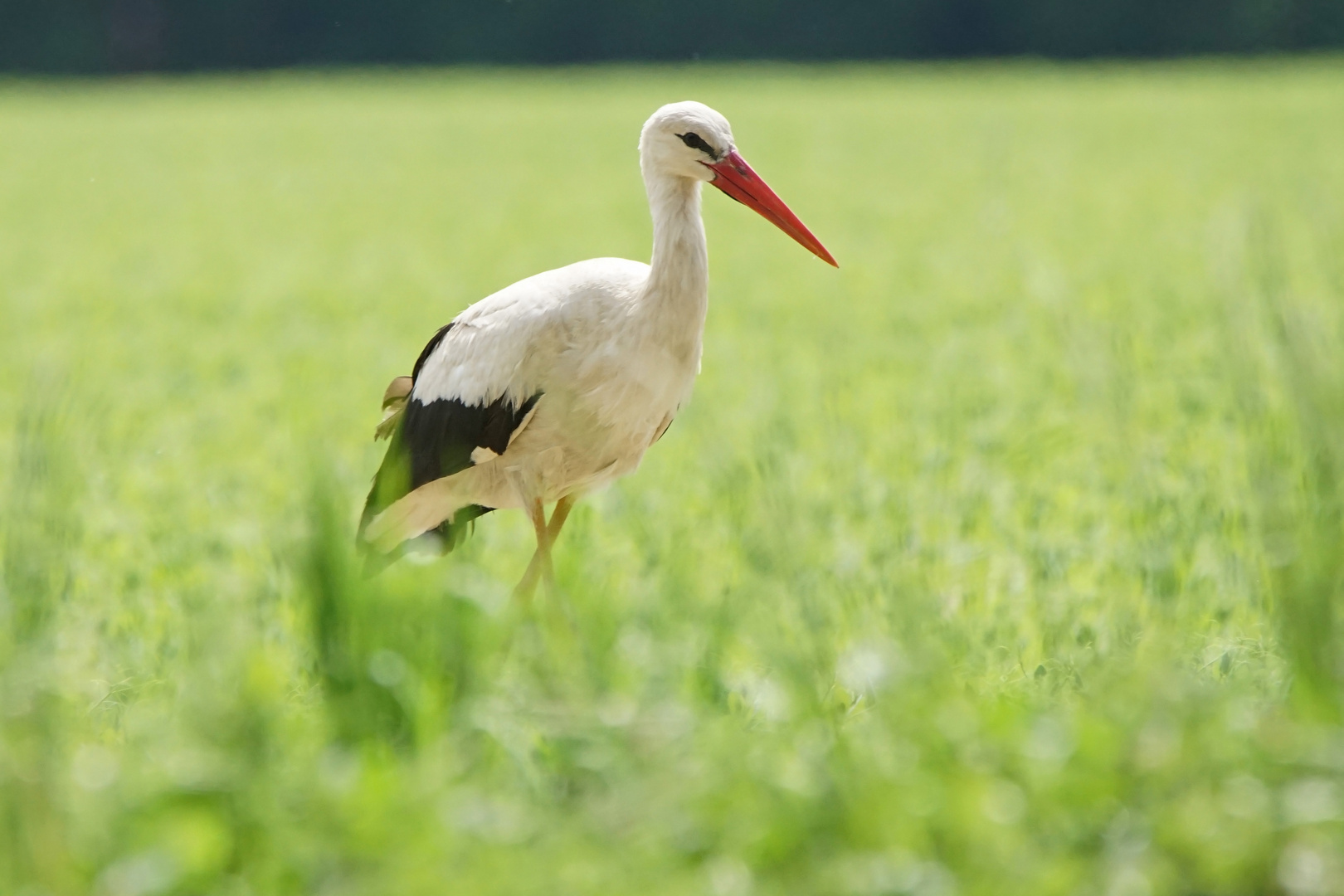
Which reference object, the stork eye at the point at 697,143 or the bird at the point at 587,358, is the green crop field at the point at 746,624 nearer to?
the bird at the point at 587,358

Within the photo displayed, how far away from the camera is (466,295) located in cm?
1215

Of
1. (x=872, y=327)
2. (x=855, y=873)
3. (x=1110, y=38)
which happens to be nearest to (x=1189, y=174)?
(x=872, y=327)

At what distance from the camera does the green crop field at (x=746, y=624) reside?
7.07 ft

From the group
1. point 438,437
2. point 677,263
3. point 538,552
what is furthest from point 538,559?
point 677,263

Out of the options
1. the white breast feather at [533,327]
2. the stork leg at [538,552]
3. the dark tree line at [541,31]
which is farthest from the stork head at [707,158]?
the dark tree line at [541,31]

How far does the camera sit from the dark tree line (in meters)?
42.9

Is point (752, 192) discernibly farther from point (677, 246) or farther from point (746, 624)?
point (746, 624)

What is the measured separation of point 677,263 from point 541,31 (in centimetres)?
4359

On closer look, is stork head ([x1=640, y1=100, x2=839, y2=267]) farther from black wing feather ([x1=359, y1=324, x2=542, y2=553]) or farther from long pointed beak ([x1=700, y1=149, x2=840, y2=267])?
black wing feather ([x1=359, y1=324, x2=542, y2=553])

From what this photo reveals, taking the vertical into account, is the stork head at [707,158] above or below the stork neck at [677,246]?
above

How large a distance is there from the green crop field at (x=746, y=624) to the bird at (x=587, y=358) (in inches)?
11.5

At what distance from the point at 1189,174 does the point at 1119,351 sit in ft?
55.6

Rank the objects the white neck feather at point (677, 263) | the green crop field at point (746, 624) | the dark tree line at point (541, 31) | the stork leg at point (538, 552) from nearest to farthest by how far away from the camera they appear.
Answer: the green crop field at point (746, 624)
the white neck feather at point (677, 263)
the stork leg at point (538, 552)
the dark tree line at point (541, 31)

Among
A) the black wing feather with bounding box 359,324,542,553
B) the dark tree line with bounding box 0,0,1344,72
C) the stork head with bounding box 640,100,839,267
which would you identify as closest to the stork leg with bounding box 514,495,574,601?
the black wing feather with bounding box 359,324,542,553
